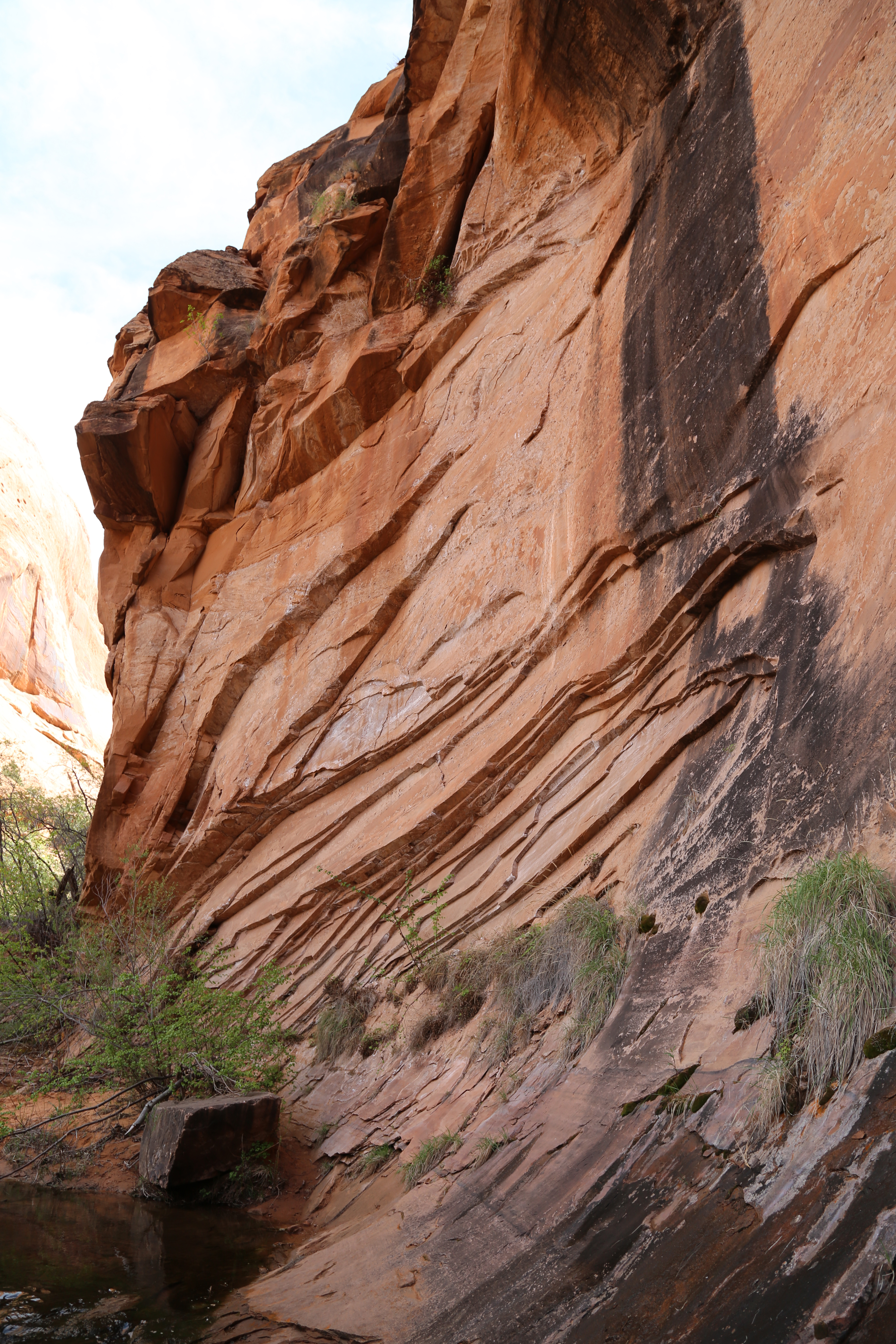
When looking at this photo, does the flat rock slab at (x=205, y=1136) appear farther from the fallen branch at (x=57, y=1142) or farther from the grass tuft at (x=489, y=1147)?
the grass tuft at (x=489, y=1147)

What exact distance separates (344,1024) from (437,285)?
405 inches

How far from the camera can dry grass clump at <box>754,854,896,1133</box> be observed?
3264 millimetres

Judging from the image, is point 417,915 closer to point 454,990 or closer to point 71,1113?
point 454,990

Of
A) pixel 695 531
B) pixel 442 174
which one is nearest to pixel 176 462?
pixel 442 174

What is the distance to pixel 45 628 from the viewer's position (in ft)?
130

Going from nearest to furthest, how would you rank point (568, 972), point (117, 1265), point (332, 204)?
point (117, 1265) → point (568, 972) → point (332, 204)

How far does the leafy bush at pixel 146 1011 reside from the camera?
793 centimetres

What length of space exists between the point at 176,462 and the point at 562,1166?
15.2 metres

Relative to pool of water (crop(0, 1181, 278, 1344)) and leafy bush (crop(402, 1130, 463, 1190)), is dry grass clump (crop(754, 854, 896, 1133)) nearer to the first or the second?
leafy bush (crop(402, 1130, 463, 1190))

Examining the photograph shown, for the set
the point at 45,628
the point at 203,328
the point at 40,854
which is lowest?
the point at 40,854

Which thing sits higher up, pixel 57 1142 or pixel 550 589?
pixel 550 589

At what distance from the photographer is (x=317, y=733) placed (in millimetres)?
12148

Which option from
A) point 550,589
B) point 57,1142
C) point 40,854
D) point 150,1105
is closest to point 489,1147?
point 150,1105

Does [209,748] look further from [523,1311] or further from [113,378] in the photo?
[523,1311]
